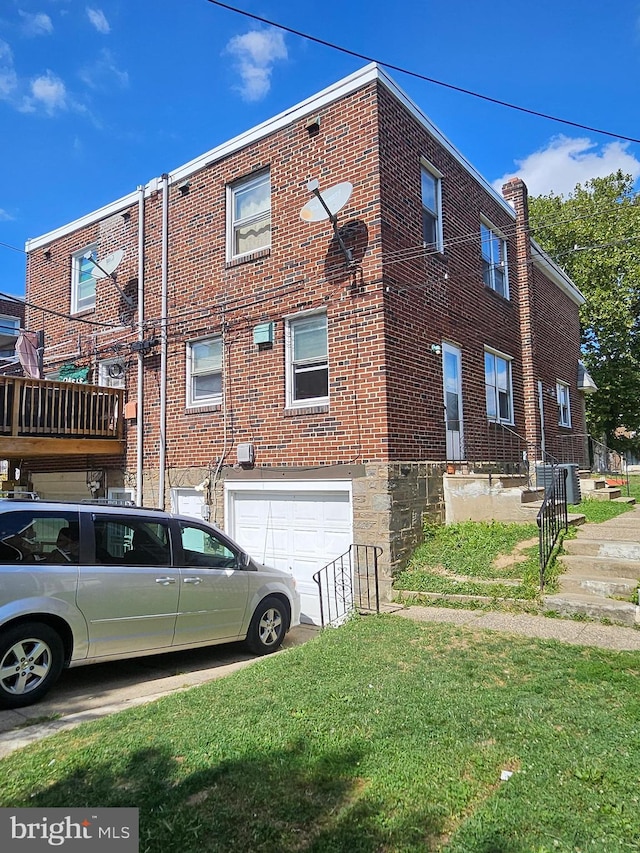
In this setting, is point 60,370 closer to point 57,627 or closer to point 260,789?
point 57,627

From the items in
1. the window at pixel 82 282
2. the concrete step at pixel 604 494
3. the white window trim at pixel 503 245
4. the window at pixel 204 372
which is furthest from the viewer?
the window at pixel 82 282

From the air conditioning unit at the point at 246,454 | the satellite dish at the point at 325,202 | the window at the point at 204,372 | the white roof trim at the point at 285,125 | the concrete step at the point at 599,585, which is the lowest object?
the concrete step at the point at 599,585

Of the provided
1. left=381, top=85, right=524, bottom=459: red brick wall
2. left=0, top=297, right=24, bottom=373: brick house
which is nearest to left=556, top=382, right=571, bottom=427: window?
left=381, top=85, right=524, bottom=459: red brick wall

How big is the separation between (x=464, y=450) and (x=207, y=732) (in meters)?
7.98

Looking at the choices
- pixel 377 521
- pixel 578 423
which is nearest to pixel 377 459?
pixel 377 521

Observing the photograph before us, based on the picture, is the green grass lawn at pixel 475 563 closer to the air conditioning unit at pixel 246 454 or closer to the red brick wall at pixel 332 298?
the red brick wall at pixel 332 298

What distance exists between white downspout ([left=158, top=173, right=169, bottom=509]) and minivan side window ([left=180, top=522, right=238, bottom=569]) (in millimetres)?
4679

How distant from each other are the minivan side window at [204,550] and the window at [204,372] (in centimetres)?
430

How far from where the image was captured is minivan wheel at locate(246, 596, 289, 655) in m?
6.64

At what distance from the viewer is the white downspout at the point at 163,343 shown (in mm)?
11023

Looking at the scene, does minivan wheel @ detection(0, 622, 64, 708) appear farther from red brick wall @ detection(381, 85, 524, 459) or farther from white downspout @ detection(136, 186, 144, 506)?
white downspout @ detection(136, 186, 144, 506)

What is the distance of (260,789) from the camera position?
2.89 m

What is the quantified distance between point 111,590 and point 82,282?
A: 10380mm

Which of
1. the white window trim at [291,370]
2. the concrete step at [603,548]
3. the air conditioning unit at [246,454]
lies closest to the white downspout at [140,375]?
the air conditioning unit at [246,454]
